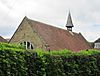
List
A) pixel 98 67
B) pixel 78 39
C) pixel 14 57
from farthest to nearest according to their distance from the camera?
pixel 78 39 → pixel 98 67 → pixel 14 57

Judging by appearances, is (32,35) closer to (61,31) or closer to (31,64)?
(61,31)

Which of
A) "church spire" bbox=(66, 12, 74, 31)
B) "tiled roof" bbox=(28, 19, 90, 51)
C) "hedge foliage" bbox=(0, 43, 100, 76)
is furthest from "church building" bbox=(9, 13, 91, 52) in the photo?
"hedge foliage" bbox=(0, 43, 100, 76)

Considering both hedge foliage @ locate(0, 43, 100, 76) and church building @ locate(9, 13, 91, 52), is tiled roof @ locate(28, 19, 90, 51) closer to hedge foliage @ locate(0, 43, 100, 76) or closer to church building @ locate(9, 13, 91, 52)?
church building @ locate(9, 13, 91, 52)

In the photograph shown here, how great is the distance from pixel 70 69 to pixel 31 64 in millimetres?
4349

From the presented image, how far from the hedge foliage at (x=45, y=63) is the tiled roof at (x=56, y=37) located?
2175 cm

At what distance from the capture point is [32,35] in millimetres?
43156

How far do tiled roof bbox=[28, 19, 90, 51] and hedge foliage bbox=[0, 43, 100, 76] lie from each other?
21.7 metres

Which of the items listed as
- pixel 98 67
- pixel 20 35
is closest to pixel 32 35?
pixel 20 35

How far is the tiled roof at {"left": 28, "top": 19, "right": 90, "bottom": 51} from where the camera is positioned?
142 feet

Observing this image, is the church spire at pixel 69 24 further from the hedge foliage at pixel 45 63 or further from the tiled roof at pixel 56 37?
the hedge foliage at pixel 45 63

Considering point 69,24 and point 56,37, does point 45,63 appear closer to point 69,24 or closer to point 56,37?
point 56,37

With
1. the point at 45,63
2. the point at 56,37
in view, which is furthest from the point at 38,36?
the point at 45,63

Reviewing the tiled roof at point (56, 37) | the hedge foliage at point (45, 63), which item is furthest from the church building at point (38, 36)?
the hedge foliage at point (45, 63)

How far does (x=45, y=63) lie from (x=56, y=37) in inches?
1209
